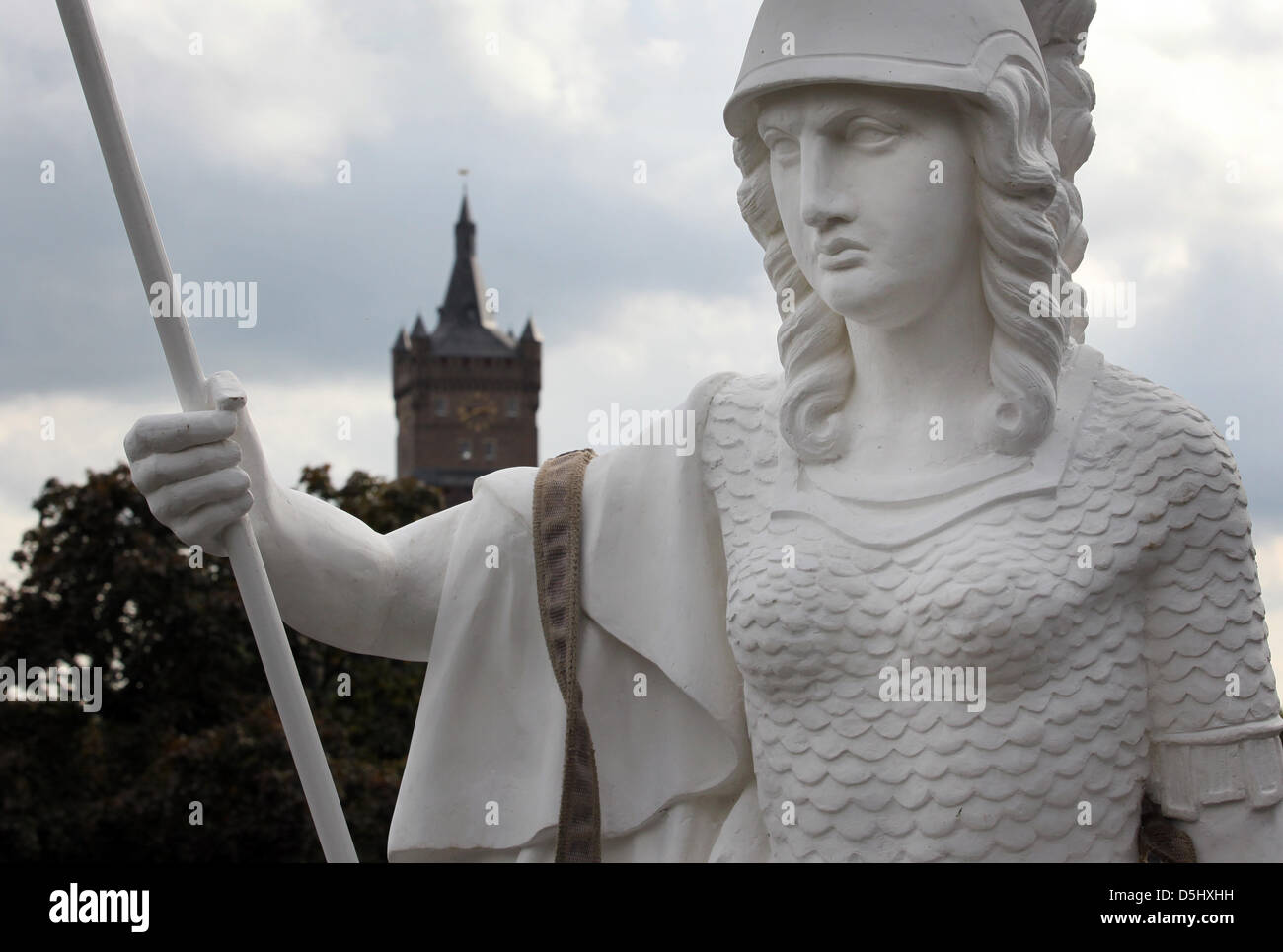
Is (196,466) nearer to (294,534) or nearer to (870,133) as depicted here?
(294,534)

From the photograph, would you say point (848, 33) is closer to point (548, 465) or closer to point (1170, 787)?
point (548, 465)

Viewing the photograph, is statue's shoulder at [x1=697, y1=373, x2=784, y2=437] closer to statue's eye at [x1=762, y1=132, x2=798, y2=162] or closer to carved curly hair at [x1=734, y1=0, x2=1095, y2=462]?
carved curly hair at [x1=734, y1=0, x2=1095, y2=462]

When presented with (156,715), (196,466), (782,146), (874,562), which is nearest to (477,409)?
(156,715)

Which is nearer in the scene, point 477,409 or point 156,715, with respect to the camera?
point 156,715

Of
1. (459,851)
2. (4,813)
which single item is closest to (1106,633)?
(459,851)

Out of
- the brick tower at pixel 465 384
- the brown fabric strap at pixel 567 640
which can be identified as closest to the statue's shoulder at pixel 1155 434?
the brown fabric strap at pixel 567 640

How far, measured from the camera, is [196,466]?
4965 millimetres

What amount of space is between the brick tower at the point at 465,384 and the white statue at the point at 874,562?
109 meters

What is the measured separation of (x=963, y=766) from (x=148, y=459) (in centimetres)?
217

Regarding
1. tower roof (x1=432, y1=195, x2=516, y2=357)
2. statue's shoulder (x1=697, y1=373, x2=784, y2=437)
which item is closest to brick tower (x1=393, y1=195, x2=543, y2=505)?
tower roof (x1=432, y1=195, x2=516, y2=357)

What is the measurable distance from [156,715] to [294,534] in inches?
1060

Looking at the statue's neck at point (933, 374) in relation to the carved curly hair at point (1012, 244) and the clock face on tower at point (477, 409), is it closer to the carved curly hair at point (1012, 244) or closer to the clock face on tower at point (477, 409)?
the carved curly hair at point (1012, 244)

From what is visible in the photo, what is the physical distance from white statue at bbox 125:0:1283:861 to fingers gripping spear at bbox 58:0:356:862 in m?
0.13

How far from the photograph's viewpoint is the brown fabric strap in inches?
224
